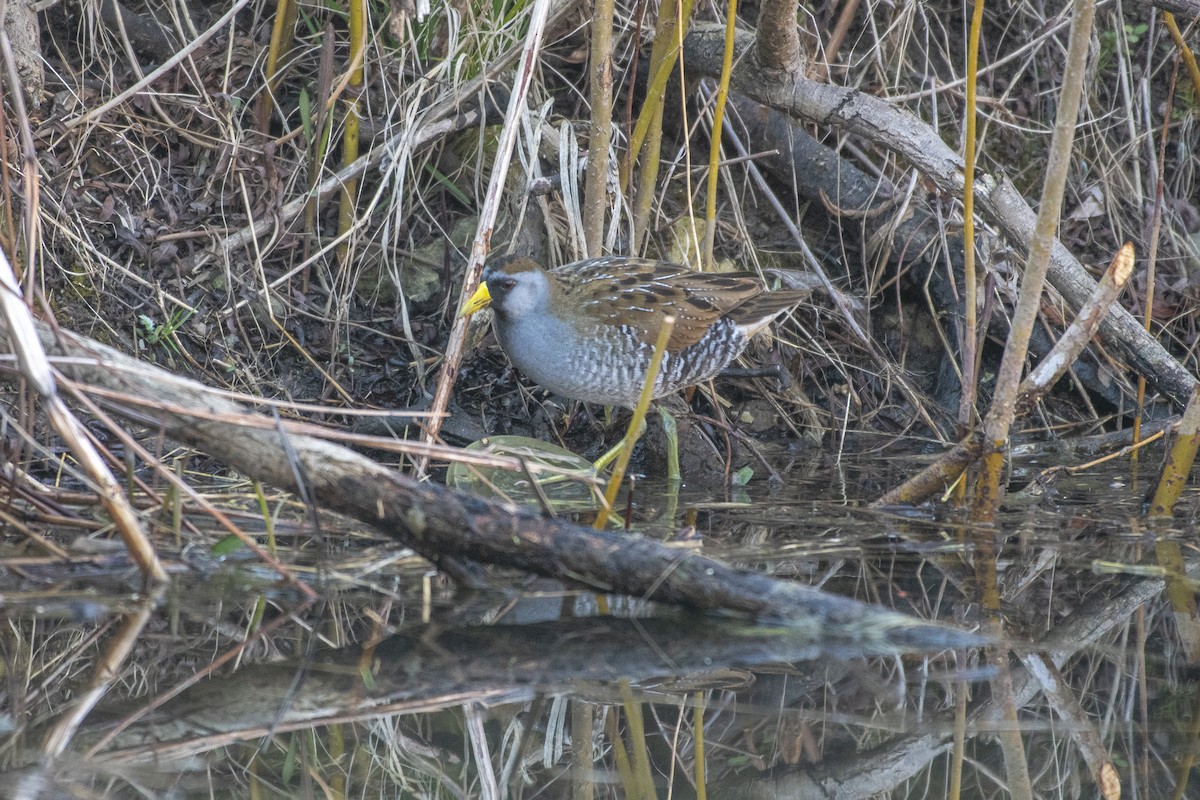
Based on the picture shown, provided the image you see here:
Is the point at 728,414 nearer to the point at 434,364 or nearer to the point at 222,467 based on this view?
the point at 434,364

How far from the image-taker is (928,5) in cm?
536

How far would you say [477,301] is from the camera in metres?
3.96

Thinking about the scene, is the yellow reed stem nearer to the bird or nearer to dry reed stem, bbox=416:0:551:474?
dry reed stem, bbox=416:0:551:474

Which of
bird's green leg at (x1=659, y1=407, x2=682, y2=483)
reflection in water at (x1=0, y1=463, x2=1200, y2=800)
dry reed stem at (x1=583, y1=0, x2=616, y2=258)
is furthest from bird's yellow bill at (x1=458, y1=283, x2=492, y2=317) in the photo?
reflection in water at (x1=0, y1=463, x2=1200, y2=800)

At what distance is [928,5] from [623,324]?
236 cm

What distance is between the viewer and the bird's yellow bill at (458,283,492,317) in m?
3.94

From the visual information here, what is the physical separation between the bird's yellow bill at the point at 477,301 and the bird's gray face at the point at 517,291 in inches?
0.9

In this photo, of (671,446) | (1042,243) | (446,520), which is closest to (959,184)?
(1042,243)

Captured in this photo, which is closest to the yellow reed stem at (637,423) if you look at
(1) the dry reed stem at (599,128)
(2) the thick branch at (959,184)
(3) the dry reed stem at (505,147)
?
(3) the dry reed stem at (505,147)

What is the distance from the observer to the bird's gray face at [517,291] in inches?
156

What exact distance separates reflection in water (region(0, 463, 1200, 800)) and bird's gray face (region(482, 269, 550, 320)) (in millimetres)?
1237

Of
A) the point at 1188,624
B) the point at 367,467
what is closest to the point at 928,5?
the point at 1188,624

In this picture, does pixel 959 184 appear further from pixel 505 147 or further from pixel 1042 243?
pixel 505 147

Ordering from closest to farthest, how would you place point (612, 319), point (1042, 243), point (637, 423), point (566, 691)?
1. point (566, 691)
2. point (637, 423)
3. point (1042, 243)
4. point (612, 319)
